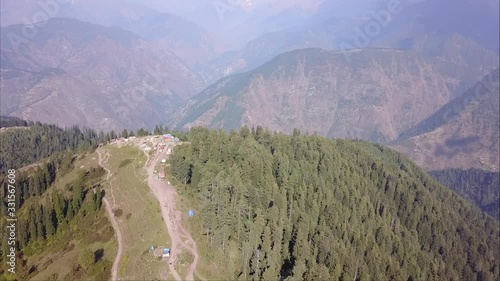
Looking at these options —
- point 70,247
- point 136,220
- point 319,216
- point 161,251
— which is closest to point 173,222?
point 161,251

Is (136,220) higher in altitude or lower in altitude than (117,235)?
higher

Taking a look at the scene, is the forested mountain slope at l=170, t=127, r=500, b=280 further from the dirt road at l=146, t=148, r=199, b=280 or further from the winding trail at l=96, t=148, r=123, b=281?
the winding trail at l=96, t=148, r=123, b=281

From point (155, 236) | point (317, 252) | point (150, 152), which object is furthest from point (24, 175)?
point (317, 252)

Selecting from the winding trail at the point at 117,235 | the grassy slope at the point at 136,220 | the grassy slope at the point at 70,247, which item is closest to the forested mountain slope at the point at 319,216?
the grassy slope at the point at 136,220

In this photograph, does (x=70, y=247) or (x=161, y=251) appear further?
(x=70, y=247)

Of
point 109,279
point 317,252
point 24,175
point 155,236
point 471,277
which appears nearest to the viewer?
point 109,279

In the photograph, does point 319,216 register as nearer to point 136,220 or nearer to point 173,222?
point 173,222

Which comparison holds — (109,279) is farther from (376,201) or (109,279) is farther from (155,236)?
(376,201)
